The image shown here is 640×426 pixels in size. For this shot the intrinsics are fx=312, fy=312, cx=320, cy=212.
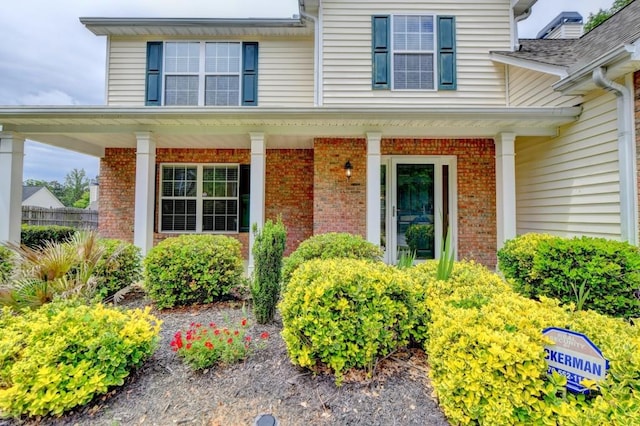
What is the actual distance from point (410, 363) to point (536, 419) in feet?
3.08

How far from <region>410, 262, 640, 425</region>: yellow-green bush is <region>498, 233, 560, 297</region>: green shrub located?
2391 millimetres

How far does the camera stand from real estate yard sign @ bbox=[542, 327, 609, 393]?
157 cm

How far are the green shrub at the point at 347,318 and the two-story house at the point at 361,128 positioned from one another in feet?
8.56

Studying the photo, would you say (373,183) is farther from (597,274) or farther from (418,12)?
(418,12)

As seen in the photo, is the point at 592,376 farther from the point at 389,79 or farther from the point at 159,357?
the point at 389,79

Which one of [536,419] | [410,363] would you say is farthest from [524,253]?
[536,419]

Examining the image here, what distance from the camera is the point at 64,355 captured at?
6.88 feet

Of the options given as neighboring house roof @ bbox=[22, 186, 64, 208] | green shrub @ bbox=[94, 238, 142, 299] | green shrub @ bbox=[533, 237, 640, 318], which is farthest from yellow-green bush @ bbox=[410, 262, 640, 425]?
neighboring house roof @ bbox=[22, 186, 64, 208]

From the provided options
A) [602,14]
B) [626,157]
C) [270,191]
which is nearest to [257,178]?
[270,191]

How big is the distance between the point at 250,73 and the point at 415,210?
5.18m

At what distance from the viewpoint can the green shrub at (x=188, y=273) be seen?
385cm

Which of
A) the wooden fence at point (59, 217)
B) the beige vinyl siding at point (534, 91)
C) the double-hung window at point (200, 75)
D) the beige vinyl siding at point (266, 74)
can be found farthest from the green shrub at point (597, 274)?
the wooden fence at point (59, 217)

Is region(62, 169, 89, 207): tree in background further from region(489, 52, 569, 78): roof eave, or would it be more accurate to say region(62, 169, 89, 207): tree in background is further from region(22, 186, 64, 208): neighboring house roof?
region(489, 52, 569, 78): roof eave

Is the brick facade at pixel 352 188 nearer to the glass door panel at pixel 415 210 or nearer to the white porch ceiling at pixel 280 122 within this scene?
the glass door panel at pixel 415 210
